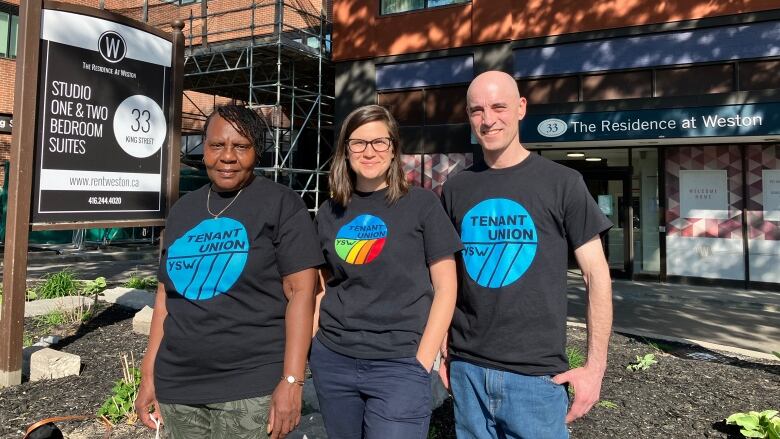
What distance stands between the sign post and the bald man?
12.7 feet

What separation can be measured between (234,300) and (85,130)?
364cm

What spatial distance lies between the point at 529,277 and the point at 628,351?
369cm

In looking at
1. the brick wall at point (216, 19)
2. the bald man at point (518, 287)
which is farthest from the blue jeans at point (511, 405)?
the brick wall at point (216, 19)

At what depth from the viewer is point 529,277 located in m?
1.97

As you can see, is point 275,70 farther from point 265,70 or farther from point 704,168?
point 704,168

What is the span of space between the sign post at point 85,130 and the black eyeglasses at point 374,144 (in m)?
3.44

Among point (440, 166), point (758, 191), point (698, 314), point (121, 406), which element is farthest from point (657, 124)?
point (121, 406)

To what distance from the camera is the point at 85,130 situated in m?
4.62

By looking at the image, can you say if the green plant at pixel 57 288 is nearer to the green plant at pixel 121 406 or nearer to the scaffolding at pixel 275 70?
the green plant at pixel 121 406

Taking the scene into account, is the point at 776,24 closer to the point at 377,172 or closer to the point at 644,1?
the point at 644,1

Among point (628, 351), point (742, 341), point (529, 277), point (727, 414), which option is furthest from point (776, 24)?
point (529, 277)

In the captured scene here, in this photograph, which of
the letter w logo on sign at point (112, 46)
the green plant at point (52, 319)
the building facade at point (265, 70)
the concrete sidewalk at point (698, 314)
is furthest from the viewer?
the building facade at point (265, 70)

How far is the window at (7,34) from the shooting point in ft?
59.9

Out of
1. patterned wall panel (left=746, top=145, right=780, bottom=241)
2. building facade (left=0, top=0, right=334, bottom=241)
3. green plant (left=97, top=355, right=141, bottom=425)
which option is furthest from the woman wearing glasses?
building facade (left=0, top=0, right=334, bottom=241)
